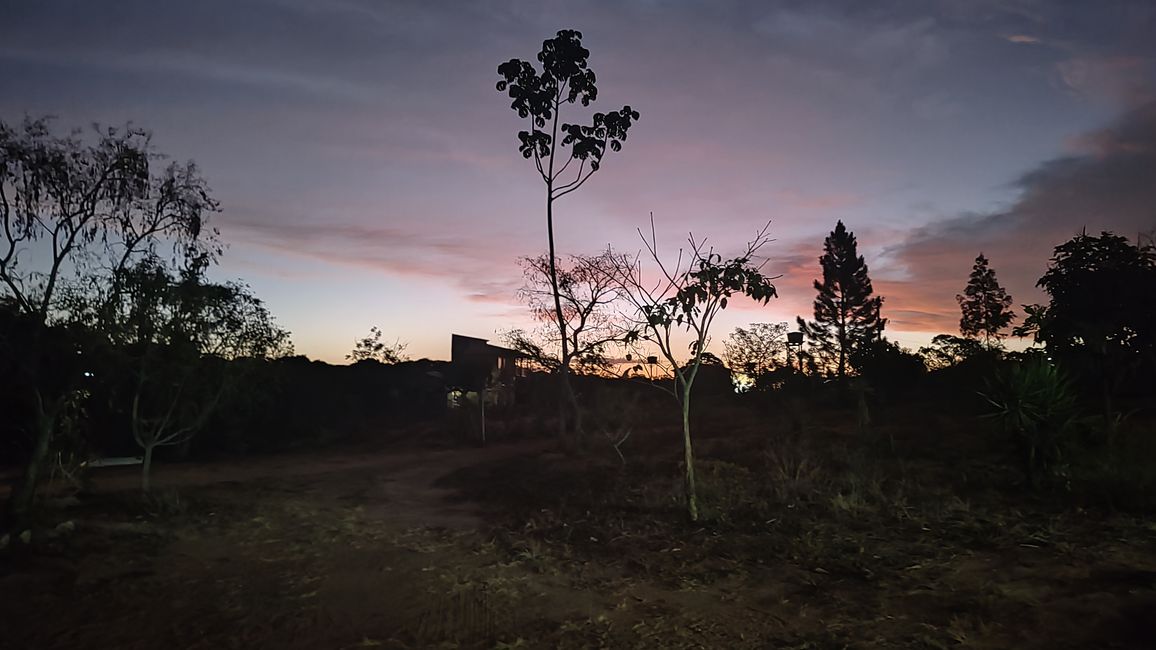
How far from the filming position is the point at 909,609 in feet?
18.1

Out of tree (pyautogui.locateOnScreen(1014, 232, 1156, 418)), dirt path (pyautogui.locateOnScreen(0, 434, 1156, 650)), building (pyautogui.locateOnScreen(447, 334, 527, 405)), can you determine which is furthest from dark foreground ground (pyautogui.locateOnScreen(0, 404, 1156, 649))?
building (pyautogui.locateOnScreen(447, 334, 527, 405))

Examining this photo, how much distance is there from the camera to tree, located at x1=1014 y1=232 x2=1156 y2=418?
13.4 meters

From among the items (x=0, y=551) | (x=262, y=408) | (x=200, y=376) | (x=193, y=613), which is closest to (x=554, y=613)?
(x=193, y=613)

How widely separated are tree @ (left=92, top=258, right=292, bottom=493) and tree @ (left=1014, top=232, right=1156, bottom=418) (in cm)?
1462

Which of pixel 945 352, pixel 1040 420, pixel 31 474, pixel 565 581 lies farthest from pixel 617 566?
pixel 945 352

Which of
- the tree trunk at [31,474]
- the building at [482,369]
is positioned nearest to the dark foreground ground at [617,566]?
the tree trunk at [31,474]

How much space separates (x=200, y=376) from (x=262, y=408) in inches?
486

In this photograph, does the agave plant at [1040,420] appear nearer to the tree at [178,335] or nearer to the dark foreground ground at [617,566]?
the dark foreground ground at [617,566]

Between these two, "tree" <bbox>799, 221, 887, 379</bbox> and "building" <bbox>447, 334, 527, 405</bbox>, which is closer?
"building" <bbox>447, 334, 527, 405</bbox>

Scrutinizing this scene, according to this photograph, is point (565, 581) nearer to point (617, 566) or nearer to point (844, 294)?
point (617, 566)

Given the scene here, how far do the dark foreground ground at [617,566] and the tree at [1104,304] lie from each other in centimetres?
349

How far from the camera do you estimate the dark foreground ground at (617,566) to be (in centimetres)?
534

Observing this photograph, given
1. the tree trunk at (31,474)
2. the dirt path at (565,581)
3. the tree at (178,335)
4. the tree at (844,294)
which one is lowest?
the dirt path at (565,581)

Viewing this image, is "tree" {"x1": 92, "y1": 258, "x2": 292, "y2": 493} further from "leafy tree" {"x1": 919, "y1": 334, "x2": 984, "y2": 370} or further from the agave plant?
"leafy tree" {"x1": 919, "y1": 334, "x2": 984, "y2": 370}
